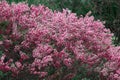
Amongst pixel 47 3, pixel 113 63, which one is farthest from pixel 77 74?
pixel 47 3

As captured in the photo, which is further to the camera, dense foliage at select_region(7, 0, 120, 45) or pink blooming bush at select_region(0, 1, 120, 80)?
dense foliage at select_region(7, 0, 120, 45)

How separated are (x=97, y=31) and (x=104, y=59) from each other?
492mm

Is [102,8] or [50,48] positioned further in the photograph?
[102,8]

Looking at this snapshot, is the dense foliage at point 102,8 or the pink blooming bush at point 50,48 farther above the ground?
the dense foliage at point 102,8

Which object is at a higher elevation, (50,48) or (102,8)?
(102,8)

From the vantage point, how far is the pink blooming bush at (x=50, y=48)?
16.0 ft

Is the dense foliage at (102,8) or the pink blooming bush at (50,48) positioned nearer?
the pink blooming bush at (50,48)

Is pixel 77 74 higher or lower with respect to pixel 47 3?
lower

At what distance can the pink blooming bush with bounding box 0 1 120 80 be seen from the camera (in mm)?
4871

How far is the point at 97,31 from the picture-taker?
5668 millimetres

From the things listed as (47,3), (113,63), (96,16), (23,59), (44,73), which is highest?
(47,3)

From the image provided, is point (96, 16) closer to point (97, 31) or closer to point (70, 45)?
point (97, 31)

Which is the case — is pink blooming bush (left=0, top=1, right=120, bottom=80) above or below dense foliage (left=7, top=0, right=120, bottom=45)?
below

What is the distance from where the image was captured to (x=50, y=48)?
4.96 meters
